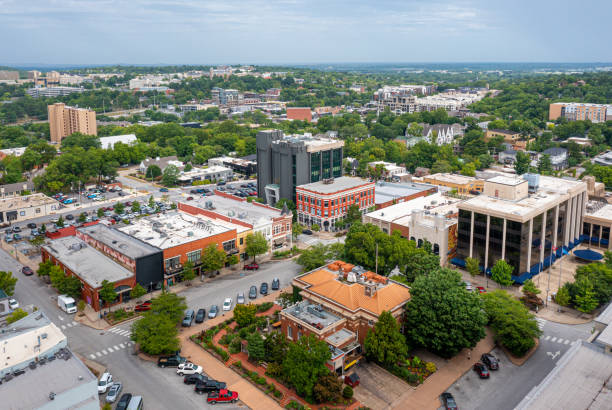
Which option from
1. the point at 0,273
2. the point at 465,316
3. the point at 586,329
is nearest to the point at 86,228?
the point at 0,273

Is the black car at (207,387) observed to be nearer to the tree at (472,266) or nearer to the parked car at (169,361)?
the parked car at (169,361)

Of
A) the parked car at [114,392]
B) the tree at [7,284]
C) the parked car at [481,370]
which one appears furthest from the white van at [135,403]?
the parked car at [481,370]

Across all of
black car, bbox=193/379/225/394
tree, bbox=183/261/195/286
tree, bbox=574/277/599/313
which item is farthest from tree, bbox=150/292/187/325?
tree, bbox=574/277/599/313

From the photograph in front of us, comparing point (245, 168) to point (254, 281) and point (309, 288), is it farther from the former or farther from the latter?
point (309, 288)

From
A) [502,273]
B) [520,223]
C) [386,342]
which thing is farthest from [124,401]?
[520,223]

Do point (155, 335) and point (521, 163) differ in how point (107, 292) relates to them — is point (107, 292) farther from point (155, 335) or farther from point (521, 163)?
point (521, 163)
